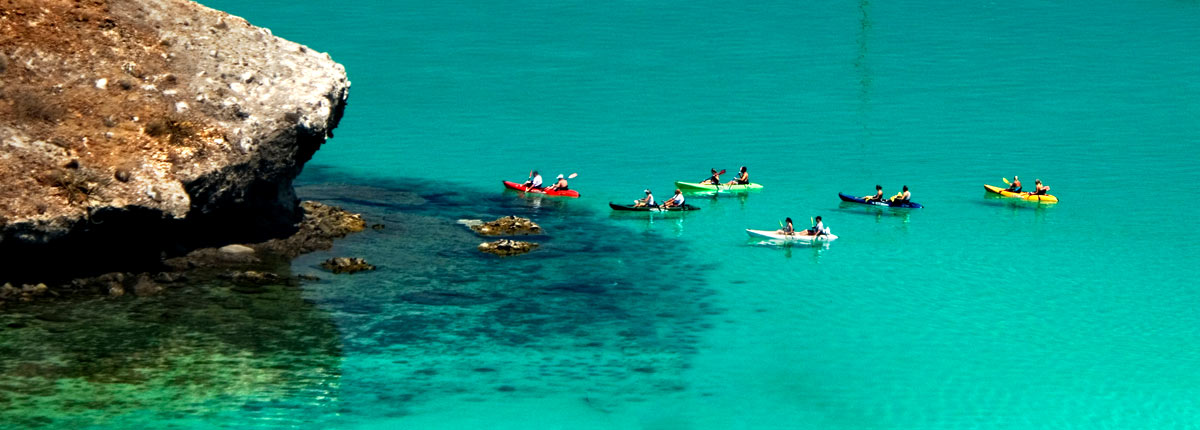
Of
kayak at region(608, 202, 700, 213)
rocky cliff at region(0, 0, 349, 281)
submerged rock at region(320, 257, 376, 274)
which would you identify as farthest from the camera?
kayak at region(608, 202, 700, 213)

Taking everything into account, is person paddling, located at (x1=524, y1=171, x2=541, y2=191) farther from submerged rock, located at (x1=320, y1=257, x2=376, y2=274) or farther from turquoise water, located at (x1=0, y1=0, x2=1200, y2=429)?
submerged rock, located at (x1=320, y1=257, x2=376, y2=274)

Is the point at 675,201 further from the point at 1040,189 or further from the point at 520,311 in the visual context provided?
the point at 520,311

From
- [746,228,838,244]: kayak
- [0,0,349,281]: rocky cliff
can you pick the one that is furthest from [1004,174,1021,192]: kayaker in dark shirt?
[0,0,349,281]: rocky cliff

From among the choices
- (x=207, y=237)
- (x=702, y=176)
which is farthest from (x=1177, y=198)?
(x=207, y=237)

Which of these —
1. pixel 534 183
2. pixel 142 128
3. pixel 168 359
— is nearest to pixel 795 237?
pixel 534 183

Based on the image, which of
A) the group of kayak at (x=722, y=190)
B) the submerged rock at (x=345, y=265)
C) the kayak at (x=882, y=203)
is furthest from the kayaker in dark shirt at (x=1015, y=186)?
the submerged rock at (x=345, y=265)

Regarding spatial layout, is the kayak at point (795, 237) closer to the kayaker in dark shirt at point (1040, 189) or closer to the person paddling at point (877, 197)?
the person paddling at point (877, 197)

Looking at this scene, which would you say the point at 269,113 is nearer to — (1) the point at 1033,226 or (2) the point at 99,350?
(2) the point at 99,350
